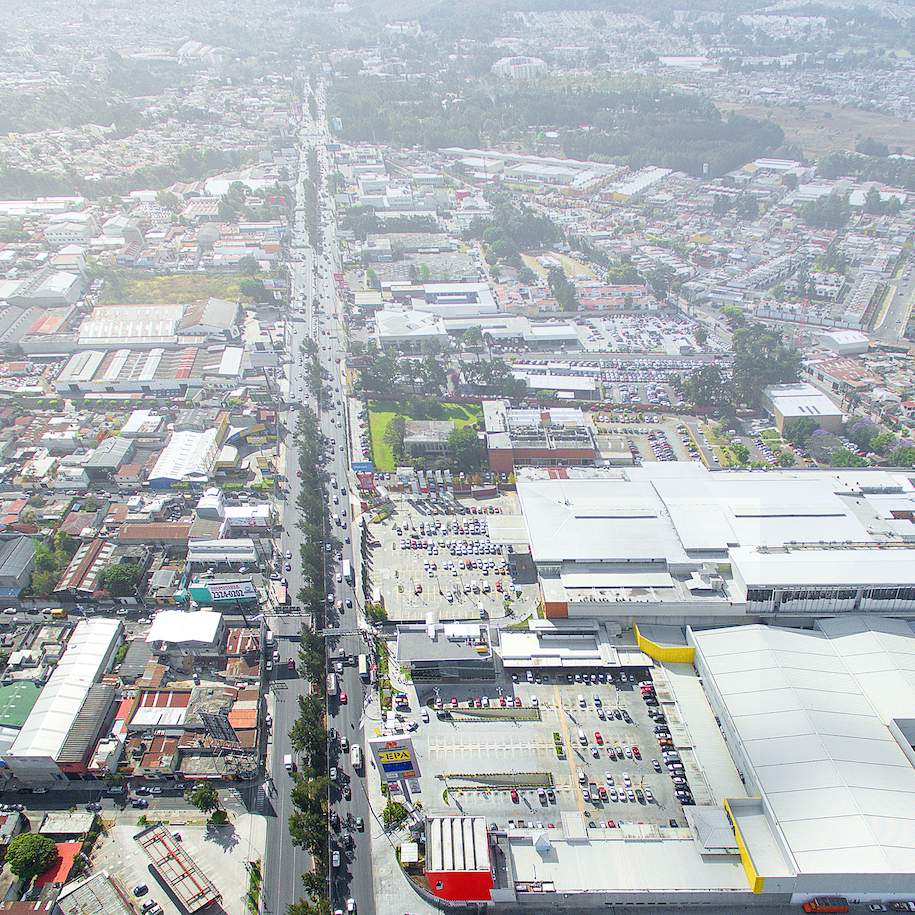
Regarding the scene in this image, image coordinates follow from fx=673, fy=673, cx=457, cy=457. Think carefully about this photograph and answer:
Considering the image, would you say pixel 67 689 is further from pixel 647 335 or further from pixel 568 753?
pixel 647 335

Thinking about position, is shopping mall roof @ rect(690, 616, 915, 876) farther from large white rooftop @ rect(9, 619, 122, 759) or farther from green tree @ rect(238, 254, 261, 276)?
green tree @ rect(238, 254, 261, 276)

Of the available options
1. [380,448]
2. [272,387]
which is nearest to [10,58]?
[272,387]

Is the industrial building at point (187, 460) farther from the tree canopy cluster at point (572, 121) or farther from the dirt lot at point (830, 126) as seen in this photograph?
the dirt lot at point (830, 126)

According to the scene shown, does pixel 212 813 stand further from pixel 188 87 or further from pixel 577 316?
pixel 188 87

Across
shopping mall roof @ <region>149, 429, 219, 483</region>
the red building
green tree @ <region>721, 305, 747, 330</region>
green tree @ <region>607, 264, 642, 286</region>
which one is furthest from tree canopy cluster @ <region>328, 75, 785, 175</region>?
the red building

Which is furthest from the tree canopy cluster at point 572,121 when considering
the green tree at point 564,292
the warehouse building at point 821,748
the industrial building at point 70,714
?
the industrial building at point 70,714
